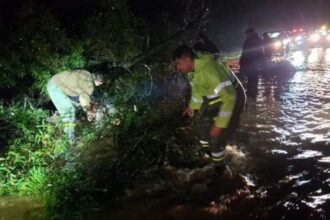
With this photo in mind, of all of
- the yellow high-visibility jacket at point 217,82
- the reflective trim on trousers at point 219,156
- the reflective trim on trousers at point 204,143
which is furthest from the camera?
the reflective trim on trousers at point 204,143

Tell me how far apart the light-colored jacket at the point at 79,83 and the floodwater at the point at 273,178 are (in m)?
2.14

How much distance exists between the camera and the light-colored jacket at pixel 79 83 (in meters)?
6.68

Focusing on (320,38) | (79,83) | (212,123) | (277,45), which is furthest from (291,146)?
(320,38)

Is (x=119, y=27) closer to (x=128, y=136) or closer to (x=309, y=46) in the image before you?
(x=128, y=136)

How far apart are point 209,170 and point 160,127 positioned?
Result: 3.07 ft

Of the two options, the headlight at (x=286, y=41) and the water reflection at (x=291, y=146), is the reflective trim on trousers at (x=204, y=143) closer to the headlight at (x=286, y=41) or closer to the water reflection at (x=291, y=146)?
the water reflection at (x=291, y=146)

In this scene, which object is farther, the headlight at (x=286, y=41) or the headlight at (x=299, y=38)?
the headlight at (x=299, y=38)

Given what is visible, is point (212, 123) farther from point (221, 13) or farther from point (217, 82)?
point (221, 13)

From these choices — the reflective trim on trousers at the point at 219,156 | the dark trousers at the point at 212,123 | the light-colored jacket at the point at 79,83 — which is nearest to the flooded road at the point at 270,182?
the reflective trim on trousers at the point at 219,156

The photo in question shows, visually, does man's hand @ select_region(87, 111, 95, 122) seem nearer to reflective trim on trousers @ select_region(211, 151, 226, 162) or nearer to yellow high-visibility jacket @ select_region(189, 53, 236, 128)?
yellow high-visibility jacket @ select_region(189, 53, 236, 128)

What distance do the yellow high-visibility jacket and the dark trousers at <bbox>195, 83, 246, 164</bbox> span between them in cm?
14

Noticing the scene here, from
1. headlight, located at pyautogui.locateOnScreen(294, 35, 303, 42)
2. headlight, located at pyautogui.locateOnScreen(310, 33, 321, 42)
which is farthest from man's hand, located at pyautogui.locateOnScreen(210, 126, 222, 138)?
headlight, located at pyautogui.locateOnScreen(310, 33, 321, 42)

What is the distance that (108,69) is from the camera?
27.2 ft

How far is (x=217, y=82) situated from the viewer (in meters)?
5.26
